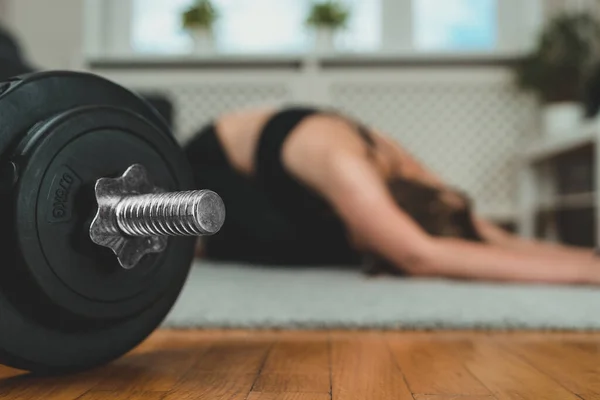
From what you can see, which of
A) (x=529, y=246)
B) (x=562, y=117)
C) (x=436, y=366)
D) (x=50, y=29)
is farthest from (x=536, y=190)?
(x=436, y=366)

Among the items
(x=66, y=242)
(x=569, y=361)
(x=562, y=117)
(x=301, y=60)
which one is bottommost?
(x=569, y=361)

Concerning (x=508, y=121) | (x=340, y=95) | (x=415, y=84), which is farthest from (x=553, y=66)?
(x=340, y=95)

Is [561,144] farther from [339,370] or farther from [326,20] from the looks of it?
[339,370]

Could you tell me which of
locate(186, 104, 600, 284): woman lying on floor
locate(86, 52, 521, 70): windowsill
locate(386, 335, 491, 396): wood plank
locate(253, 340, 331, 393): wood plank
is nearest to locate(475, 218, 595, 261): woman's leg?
locate(186, 104, 600, 284): woman lying on floor

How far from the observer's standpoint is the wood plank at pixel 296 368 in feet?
1.90

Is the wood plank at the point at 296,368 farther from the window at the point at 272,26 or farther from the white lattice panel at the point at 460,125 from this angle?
the window at the point at 272,26

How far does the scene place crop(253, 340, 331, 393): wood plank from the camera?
0.58 m

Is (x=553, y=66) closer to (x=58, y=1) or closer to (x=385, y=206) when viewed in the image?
(x=385, y=206)

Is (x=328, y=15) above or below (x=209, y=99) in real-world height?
above

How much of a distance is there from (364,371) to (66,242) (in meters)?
0.30

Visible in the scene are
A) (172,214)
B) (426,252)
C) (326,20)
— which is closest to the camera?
(172,214)

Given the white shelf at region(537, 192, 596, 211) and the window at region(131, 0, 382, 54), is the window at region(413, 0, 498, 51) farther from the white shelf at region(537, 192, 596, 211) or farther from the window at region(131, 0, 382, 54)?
the white shelf at region(537, 192, 596, 211)

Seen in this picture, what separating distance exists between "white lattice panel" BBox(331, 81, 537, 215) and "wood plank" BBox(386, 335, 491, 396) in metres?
2.27

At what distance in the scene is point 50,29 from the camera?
3098 millimetres
